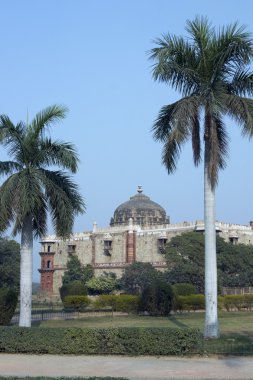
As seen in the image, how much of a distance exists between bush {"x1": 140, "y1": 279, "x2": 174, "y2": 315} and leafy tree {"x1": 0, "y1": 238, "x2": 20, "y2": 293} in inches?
971

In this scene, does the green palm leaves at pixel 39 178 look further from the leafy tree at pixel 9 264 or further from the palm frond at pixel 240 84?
the leafy tree at pixel 9 264

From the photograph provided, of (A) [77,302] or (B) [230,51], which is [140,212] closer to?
(A) [77,302]

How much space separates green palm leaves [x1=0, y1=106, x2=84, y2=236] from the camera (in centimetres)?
1534

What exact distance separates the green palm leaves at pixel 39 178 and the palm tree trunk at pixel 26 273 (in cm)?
23

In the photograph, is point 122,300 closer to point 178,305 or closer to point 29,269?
point 178,305

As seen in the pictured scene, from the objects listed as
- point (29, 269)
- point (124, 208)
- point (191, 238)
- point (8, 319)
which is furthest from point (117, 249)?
point (29, 269)

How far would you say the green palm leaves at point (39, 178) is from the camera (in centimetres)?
1534

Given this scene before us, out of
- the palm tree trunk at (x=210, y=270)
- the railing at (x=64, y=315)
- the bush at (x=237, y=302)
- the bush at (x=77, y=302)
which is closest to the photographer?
the palm tree trunk at (x=210, y=270)

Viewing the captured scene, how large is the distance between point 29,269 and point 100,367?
483cm

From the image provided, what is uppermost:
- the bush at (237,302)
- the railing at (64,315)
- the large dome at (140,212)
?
the large dome at (140,212)

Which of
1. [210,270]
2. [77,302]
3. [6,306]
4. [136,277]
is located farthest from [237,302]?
[136,277]

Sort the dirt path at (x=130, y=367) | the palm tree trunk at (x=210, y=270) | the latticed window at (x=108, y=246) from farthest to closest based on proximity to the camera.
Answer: the latticed window at (x=108, y=246) < the palm tree trunk at (x=210, y=270) < the dirt path at (x=130, y=367)

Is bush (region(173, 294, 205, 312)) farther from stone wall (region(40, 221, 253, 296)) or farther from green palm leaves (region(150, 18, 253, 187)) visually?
stone wall (region(40, 221, 253, 296))

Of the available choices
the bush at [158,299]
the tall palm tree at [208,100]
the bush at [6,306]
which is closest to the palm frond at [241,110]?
the tall palm tree at [208,100]
